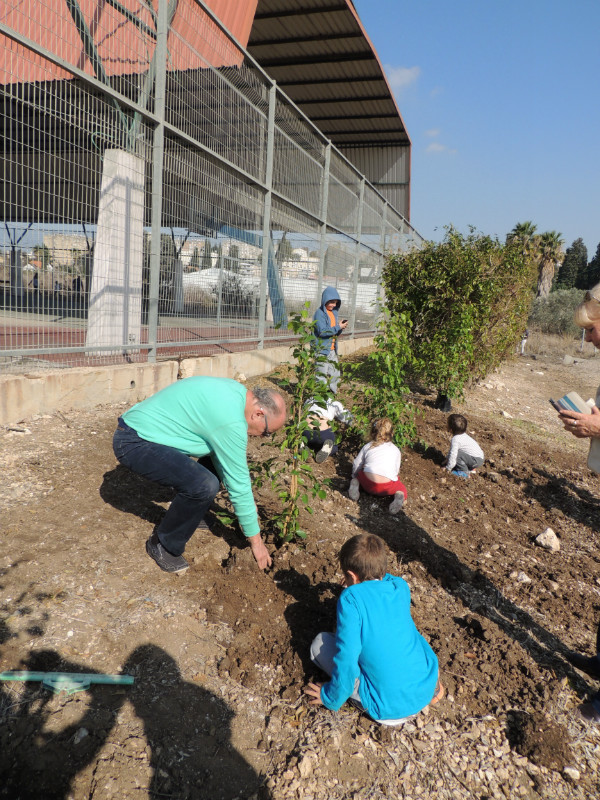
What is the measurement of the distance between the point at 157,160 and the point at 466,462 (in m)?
4.19

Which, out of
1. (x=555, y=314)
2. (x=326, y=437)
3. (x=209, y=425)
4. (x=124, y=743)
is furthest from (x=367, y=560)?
(x=555, y=314)

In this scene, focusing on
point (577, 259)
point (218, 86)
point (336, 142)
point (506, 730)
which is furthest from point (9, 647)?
point (577, 259)

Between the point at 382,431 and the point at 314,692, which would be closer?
the point at 314,692

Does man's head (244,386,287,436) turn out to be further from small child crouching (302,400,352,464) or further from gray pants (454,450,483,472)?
gray pants (454,450,483,472)

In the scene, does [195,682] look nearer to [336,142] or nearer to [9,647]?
[9,647]

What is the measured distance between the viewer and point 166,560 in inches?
110

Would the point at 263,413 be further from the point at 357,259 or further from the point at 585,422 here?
the point at 357,259

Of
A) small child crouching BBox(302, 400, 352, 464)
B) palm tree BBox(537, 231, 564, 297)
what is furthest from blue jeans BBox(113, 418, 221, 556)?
palm tree BBox(537, 231, 564, 297)

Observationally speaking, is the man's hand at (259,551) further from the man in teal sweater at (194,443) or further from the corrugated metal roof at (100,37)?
the corrugated metal roof at (100,37)

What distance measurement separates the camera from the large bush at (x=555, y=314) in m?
25.4

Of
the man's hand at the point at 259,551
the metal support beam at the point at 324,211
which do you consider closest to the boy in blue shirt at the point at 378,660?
the man's hand at the point at 259,551

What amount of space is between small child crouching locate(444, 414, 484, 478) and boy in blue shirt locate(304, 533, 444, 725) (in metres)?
2.99

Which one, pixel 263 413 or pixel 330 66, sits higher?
pixel 330 66

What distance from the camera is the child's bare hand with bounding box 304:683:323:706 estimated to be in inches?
85.0
